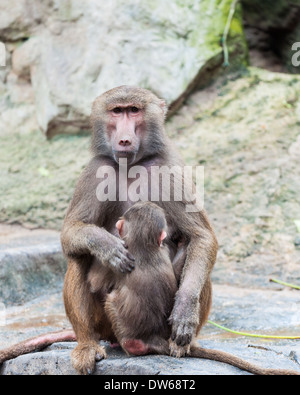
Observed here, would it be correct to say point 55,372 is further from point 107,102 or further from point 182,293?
point 107,102

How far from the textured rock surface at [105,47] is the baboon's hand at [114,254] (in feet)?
14.4

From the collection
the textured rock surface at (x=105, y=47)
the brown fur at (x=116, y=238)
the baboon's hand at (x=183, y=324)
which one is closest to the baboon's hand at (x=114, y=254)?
the brown fur at (x=116, y=238)

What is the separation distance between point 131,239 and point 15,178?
4.52 meters

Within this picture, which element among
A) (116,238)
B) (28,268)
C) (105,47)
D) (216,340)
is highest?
(105,47)

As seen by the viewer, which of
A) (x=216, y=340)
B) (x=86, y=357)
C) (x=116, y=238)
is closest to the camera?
(x=86, y=357)

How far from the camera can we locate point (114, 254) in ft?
11.1

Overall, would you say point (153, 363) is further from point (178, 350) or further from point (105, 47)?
point (105, 47)

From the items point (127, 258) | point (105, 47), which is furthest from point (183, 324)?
point (105, 47)

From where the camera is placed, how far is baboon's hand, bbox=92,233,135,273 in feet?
11.0

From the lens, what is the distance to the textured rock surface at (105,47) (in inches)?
305

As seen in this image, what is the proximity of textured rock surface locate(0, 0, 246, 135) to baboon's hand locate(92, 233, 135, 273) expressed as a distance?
4.39 meters

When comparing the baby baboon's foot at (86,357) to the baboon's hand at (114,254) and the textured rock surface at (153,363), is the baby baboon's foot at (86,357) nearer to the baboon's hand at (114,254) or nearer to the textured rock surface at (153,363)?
the textured rock surface at (153,363)

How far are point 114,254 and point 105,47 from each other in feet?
16.4

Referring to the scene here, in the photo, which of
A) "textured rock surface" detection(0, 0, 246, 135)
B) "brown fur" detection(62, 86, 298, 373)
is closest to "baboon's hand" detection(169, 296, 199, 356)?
"brown fur" detection(62, 86, 298, 373)
